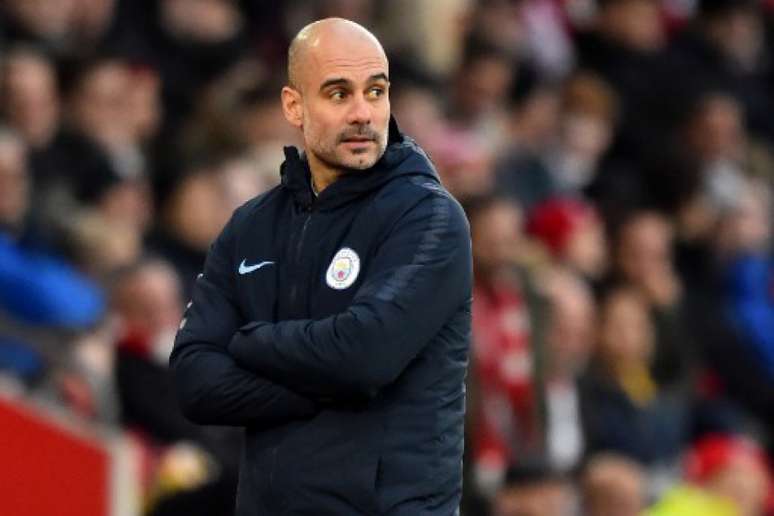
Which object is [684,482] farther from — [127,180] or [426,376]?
[426,376]

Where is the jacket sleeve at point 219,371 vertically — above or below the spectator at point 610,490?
above

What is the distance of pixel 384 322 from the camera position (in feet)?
12.4

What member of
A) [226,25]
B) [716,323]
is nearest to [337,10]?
[226,25]

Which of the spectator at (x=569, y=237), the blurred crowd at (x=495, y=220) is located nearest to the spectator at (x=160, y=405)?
the blurred crowd at (x=495, y=220)

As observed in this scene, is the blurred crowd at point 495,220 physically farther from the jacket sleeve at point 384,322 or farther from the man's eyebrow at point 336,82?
the man's eyebrow at point 336,82

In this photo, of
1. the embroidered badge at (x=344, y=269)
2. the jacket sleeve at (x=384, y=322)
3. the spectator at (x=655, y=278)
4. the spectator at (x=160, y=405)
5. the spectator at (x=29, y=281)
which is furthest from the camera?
the spectator at (x=655, y=278)

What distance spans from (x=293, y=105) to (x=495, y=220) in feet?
13.6

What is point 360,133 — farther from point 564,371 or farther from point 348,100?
point 564,371

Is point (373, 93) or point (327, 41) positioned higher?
point (327, 41)

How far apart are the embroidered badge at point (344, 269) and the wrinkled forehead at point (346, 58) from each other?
0.33 metres

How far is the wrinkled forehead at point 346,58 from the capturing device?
3863 millimetres

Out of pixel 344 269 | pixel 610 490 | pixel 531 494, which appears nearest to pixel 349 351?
pixel 344 269

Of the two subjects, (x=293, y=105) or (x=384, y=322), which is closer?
(x=384, y=322)

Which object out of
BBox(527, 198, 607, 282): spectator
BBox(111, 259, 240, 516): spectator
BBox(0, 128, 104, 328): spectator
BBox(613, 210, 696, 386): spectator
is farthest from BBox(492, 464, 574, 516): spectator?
BBox(527, 198, 607, 282): spectator
